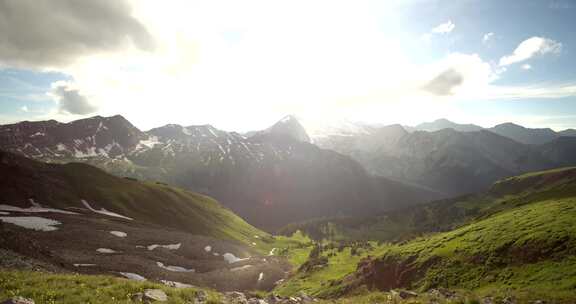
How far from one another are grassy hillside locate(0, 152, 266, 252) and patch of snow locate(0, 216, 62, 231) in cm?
1697

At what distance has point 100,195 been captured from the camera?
108 meters

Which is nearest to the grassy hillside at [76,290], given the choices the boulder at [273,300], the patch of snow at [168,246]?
the boulder at [273,300]

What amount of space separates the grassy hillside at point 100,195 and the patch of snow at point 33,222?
1697cm

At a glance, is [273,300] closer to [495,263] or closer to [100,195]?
[495,263]

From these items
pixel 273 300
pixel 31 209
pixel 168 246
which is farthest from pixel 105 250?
pixel 273 300

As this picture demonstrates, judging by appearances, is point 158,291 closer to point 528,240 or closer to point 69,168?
point 528,240

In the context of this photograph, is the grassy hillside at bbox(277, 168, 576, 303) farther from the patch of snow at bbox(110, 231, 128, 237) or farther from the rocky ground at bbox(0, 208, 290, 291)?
the patch of snow at bbox(110, 231, 128, 237)

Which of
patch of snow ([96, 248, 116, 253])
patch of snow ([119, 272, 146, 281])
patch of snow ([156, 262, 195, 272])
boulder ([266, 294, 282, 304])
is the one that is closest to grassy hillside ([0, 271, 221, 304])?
boulder ([266, 294, 282, 304])

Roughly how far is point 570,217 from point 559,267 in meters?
11.8

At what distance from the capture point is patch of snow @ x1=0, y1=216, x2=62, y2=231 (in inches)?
2498

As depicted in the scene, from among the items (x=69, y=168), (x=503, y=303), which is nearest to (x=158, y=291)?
(x=503, y=303)

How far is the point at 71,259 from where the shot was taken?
48.6 m

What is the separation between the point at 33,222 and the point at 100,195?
43208 millimetres

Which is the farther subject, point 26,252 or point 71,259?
point 71,259
